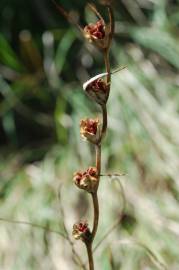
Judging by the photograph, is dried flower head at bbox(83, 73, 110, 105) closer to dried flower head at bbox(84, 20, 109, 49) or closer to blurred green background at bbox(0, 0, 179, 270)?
dried flower head at bbox(84, 20, 109, 49)

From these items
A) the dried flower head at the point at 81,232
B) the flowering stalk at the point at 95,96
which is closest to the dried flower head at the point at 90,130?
the flowering stalk at the point at 95,96

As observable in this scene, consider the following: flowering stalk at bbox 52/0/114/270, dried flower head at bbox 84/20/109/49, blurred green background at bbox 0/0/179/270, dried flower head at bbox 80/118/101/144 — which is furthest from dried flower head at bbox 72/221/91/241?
blurred green background at bbox 0/0/179/270

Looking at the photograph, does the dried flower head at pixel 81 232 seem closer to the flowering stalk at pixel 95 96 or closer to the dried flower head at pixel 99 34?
the flowering stalk at pixel 95 96

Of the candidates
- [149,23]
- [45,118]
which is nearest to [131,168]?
[45,118]

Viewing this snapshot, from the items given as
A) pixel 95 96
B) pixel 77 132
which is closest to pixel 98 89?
pixel 95 96

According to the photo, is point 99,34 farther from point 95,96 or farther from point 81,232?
point 81,232

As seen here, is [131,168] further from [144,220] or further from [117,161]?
[144,220]
